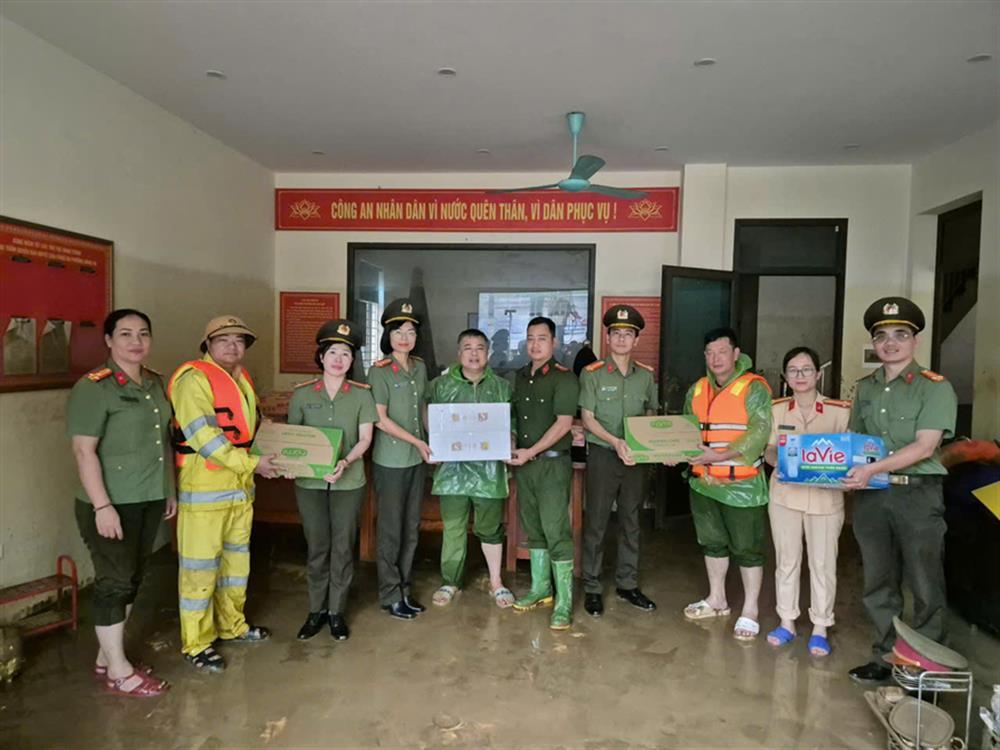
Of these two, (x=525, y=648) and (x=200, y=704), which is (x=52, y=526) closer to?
(x=200, y=704)

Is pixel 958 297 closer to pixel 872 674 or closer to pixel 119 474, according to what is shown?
pixel 872 674

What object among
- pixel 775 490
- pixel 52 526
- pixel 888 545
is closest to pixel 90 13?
pixel 52 526

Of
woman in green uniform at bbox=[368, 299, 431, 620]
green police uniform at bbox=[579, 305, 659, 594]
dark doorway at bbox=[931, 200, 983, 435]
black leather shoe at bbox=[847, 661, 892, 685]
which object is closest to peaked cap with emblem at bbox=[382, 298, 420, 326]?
woman in green uniform at bbox=[368, 299, 431, 620]

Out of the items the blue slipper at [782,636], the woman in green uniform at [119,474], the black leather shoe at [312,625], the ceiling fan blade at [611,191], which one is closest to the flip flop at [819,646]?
the blue slipper at [782,636]

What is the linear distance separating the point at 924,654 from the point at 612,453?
1533 mm

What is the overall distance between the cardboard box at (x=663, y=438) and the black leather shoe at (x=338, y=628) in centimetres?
170

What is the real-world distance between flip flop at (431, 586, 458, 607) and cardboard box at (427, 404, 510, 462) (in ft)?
2.87

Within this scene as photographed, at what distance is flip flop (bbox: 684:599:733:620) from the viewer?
10.9 ft

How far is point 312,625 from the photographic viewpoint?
308 centimetres

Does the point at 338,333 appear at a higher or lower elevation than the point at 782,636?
higher

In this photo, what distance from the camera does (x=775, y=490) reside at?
9.84 ft

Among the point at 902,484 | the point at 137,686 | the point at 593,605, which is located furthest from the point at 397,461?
the point at 902,484

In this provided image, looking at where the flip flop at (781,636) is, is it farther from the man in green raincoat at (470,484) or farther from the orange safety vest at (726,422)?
the man in green raincoat at (470,484)

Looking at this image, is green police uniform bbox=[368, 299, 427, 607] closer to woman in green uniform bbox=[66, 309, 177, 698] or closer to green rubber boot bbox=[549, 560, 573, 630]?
green rubber boot bbox=[549, 560, 573, 630]
